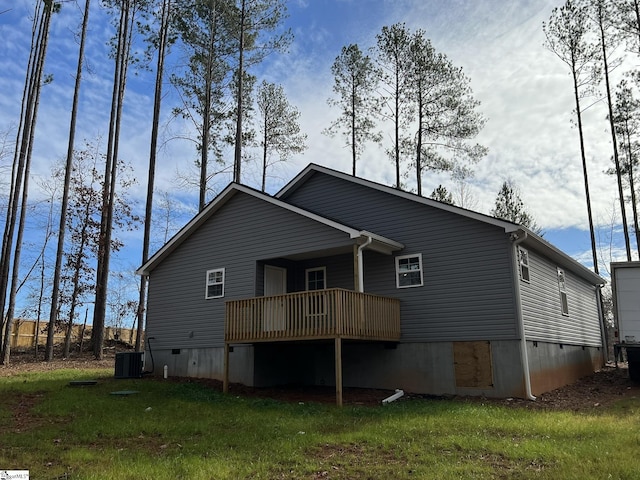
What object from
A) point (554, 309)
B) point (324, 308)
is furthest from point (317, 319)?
point (554, 309)

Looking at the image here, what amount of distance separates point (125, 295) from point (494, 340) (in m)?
30.3

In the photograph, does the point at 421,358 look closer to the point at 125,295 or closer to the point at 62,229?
the point at 62,229

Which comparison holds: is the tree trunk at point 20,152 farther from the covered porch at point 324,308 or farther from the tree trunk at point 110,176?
the covered porch at point 324,308

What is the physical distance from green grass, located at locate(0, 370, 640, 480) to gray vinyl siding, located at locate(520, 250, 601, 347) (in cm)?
283

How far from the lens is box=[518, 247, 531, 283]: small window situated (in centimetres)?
1342

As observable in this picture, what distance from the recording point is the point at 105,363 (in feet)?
67.3

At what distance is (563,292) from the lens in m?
17.3

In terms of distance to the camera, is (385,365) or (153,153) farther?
(153,153)

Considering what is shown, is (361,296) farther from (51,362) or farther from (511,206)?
(511,206)

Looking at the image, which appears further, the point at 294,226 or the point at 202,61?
the point at 202,61

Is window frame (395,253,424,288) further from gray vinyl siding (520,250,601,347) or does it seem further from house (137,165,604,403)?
gray vinyl siding (520,250,601,347)

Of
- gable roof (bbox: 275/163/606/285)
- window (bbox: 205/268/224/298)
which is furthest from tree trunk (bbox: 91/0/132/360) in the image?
gable roof (bbox: 275/163/606/285)

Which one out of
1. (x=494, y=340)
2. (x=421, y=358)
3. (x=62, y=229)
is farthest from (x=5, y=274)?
(x=494, y=340)

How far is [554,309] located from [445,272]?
4.69 meters
